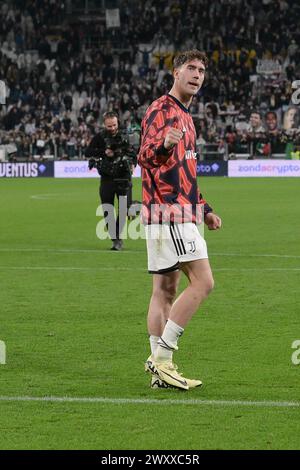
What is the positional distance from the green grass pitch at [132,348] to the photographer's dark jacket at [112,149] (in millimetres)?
1436

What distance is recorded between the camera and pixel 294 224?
23.7 m

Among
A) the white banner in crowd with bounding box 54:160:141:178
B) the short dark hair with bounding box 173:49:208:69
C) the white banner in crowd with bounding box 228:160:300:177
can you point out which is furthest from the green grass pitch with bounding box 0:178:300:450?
the white banner in crowd with bounding box 54:160:141:178

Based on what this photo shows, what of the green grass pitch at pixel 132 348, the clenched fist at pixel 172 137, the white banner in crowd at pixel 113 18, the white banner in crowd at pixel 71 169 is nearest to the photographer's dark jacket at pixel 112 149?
the green grass pitch at pixel 132 348

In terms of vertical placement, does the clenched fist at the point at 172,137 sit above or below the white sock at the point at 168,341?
above

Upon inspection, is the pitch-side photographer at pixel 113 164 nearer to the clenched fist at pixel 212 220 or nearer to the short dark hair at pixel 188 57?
the clenched fist at pixel 212 220

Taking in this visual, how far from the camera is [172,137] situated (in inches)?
306

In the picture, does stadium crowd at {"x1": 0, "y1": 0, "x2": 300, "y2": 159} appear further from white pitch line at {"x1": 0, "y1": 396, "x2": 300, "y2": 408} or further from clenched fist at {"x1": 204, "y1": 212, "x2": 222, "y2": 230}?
white pitch line at {"x1": 0, "y1": 396, "x2": 300, "y2": 408}

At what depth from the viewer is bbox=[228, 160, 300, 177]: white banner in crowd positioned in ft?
145

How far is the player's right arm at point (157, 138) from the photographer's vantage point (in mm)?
7811

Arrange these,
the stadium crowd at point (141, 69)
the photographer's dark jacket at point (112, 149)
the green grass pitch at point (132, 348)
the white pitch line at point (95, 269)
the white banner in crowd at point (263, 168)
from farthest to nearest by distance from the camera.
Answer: the stadium crowd at point (141, 69)
the white banner in crowd at point (263, 168)
the photographer's dark jacket at point (112, 149)
the white pitch line at point (95, 269)
the green grass pitch at point (132, 348)

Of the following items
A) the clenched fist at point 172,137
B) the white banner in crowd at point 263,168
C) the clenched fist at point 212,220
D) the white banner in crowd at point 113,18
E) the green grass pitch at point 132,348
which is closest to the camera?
the green grass pitch at point 132,348

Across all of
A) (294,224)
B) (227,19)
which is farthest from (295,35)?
(294,224)

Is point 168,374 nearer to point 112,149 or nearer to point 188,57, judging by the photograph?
point 188,57
